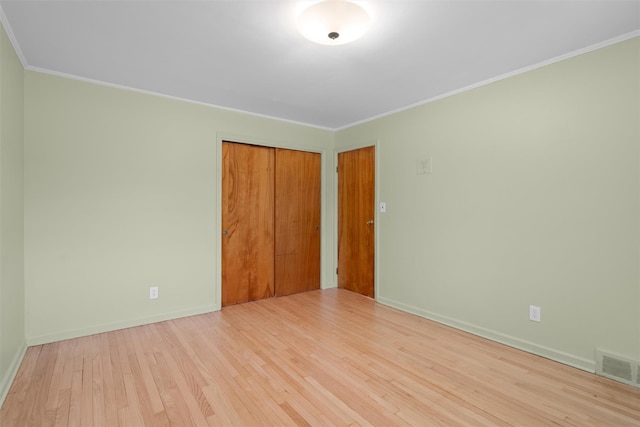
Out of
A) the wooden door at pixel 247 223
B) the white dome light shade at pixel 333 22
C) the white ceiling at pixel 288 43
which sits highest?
the white ceiling at pixel 288 43

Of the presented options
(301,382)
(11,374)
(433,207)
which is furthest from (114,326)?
(433,207)

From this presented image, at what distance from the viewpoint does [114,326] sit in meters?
3.00

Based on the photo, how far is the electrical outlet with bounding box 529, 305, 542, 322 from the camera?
2561mm

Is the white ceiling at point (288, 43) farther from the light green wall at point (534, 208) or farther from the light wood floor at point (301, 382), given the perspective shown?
the light wood floor at point (301, 382)

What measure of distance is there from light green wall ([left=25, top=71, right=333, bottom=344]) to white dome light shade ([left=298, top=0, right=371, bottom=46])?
198cm

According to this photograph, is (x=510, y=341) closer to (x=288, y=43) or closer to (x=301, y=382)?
(x=301, y=382)

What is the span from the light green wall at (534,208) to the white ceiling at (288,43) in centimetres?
26

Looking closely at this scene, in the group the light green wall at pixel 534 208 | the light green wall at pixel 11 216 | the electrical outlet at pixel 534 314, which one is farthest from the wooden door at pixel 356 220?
the light green wall at pixel 11 216

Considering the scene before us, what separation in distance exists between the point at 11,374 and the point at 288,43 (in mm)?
2921

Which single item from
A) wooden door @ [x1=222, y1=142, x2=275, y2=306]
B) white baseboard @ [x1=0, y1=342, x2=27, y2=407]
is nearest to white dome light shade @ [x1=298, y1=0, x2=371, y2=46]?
wooden door @ [x1=222, y1=142, x2=275, y2=306]

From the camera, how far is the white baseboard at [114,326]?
2.70 m

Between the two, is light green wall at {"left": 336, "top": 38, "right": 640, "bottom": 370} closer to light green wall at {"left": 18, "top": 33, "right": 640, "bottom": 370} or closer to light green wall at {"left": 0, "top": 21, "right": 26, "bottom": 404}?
light green wall at {"left": 18, "top": 33, "right": 640, "bottom": 370}

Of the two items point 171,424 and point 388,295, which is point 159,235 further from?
point 388,295

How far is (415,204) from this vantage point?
11.5 feet
